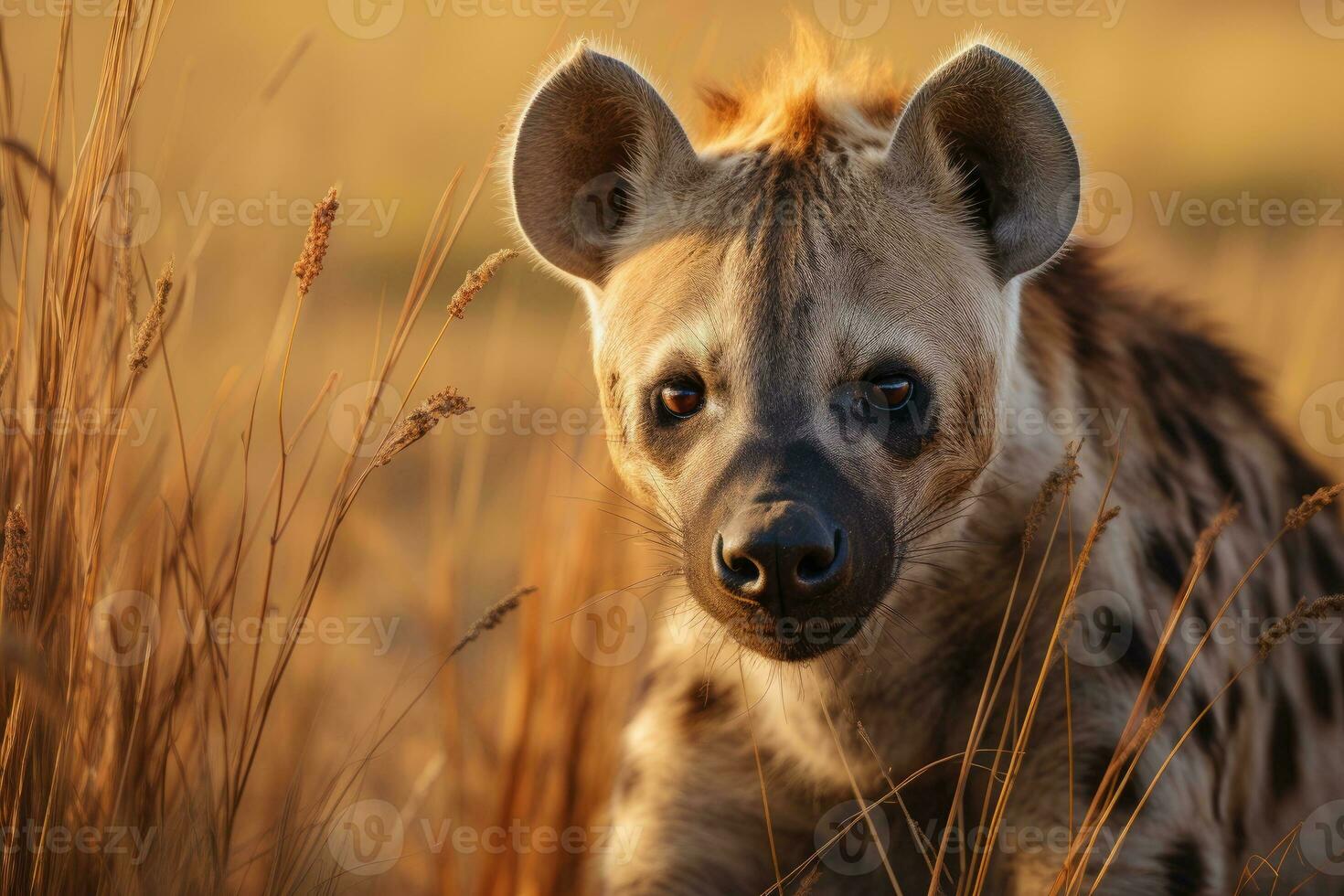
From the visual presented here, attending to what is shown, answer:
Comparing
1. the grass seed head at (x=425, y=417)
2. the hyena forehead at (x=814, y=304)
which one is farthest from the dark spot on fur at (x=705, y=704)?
the grass seed head at (x=425, y=417)

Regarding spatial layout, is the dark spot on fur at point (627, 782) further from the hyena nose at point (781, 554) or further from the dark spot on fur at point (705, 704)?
the hyena nose at point (781, 554)

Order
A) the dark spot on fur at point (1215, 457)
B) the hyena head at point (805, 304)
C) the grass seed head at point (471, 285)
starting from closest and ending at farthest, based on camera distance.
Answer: the grass seed head at point (471, 285) → the hyena head at point (805, 304) → the dark spot on fur at point (1215, 457)

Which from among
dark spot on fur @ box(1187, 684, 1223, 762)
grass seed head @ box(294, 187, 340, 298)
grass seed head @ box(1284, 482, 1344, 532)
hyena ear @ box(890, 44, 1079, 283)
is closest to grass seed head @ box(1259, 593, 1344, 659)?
grass seed head @ box(1284, 482, 1344, 532)

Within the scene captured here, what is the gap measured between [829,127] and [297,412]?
12.6 feet

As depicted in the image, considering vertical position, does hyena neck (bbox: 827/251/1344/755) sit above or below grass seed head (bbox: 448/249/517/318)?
below

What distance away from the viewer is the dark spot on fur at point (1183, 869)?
2398 mm

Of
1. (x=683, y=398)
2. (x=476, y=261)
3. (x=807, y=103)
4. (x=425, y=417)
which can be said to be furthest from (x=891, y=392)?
(x=476, y=261)

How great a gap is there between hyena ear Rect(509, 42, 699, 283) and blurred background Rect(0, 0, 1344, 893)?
5.9 inches

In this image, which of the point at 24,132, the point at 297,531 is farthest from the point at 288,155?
the point at 297,531

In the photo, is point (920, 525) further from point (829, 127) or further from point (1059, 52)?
point (1059, 52)

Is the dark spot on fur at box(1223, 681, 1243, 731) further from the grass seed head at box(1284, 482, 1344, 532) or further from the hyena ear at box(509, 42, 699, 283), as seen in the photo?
the hyena ear at box(509, 42, 699, 283)

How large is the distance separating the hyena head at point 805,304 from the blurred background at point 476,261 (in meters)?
0.22

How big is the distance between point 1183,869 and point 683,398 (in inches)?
44.7

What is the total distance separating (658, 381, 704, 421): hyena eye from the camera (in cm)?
246
